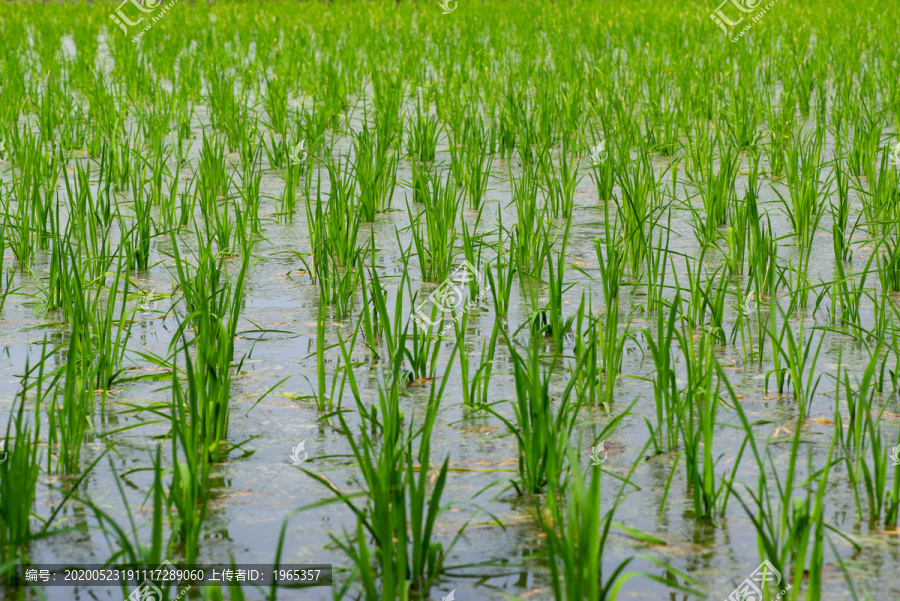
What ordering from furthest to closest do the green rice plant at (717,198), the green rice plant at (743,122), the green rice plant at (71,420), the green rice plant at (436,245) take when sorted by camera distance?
the green rice plant at (743,122) → the green rice plant at (717,198) → the green rice plant at (436,245) → the green rice plant at (71,420)

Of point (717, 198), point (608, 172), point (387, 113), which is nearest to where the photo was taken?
point (717, 198)

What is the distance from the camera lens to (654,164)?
4555mm

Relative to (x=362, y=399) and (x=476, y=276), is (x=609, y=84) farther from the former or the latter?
(x=362, y=399)

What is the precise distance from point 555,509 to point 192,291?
136 centimetres

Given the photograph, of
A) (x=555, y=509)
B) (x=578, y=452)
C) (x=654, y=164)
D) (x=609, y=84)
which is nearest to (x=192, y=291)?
(x=578, y=452)

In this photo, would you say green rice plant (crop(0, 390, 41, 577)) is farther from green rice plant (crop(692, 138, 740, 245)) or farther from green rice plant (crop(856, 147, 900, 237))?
green rice plant (crop(856, 147, 900, 237))

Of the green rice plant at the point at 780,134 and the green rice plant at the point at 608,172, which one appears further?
the green rice plant at the point at 780,134

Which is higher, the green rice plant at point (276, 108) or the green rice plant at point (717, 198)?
the green rice plant at point (276, 108)

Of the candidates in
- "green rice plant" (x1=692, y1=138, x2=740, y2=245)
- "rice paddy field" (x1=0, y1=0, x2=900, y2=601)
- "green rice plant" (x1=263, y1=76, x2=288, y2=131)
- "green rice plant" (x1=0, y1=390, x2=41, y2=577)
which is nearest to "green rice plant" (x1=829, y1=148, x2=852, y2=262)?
"rice paddy field" (x1=0, y1=0, x2=900, y2=601)

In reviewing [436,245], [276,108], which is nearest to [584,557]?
[436,245]

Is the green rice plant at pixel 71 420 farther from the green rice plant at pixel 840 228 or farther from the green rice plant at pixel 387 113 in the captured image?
the green rice plant at pixel 387 113

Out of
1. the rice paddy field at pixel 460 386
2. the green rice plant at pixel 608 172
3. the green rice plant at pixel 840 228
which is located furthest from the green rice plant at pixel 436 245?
the green rice plant at pixel 840 228

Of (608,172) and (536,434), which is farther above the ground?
(608,172)

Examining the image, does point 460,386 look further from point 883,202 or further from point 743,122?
point 743,122
